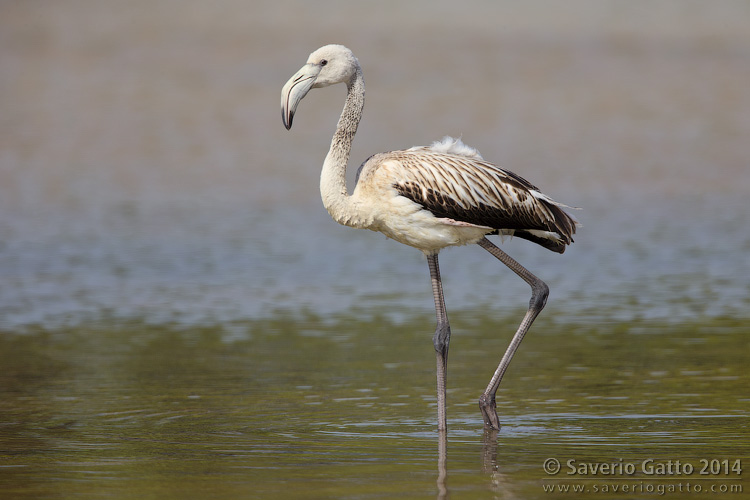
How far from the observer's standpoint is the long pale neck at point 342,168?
24.2ft

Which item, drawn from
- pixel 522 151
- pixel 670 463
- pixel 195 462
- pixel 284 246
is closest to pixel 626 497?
pixel 670 463

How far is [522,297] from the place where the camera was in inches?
467

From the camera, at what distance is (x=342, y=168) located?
747 centimetres

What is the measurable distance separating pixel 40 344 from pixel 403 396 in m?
3.32

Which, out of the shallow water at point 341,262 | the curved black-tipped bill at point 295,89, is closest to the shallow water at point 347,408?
the shallow water at point 341,262

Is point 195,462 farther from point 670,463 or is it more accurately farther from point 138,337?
point 138,337

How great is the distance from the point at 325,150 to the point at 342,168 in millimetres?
10747

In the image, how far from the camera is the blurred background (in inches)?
489

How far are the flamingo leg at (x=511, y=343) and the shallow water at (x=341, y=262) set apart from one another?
12 cm

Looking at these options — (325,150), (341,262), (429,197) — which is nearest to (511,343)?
(429,197)

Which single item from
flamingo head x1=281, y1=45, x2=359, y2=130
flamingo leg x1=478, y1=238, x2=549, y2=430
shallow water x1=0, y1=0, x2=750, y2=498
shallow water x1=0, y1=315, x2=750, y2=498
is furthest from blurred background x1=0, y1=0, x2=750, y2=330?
flamingo head x1=281, y1=45, x2=359, y2=130

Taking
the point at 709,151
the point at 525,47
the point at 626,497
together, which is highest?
the point at 525,47
